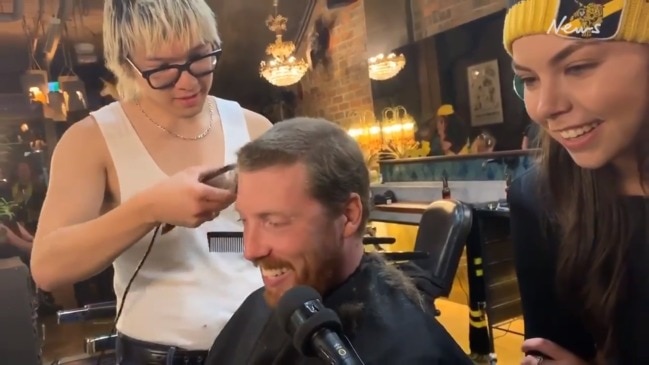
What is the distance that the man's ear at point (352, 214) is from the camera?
107 centimetres

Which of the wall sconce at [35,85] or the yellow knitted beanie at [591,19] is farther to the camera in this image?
the wall sconce at [35,85]

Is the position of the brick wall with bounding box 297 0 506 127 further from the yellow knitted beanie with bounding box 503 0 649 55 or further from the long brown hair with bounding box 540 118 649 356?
the yellow knitted beanie with bounding box 503 0 649 55

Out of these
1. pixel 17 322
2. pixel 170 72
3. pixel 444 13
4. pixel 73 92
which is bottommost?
pixel 17 322

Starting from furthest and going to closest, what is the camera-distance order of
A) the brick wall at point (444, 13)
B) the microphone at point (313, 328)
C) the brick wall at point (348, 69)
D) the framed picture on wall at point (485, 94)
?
the brick wall at point (348, 69)
the brick wall at point (444, 13)
the framed picture on wall at point (485, 94)
the microphone at point (313, 328)

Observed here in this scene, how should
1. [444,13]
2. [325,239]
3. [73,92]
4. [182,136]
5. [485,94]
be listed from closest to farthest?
[325,239]
[182,136]
[485,94]
[444,13]
[73,92]

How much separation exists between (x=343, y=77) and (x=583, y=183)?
17.7ft

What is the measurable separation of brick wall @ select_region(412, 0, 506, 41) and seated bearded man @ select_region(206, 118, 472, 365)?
3.21 m

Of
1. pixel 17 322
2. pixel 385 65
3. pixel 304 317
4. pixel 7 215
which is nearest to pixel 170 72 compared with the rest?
pixel 304 317

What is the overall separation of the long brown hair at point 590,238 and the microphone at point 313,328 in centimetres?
48

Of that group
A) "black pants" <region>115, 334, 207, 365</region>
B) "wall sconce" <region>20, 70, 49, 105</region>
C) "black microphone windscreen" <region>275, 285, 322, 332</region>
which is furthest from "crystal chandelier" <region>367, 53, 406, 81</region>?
"black microphone windscreen" <region>275, 285, 322, 332</region>

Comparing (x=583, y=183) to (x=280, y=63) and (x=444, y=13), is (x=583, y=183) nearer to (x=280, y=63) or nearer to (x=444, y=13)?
(x=444, y=13)

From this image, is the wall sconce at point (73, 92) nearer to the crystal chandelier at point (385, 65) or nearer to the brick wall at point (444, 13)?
the crystal chandelier at point (385, 65)

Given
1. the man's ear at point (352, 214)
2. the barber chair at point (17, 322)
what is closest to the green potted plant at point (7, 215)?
the barber chair at point (17, 322)

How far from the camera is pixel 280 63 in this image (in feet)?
19.2
